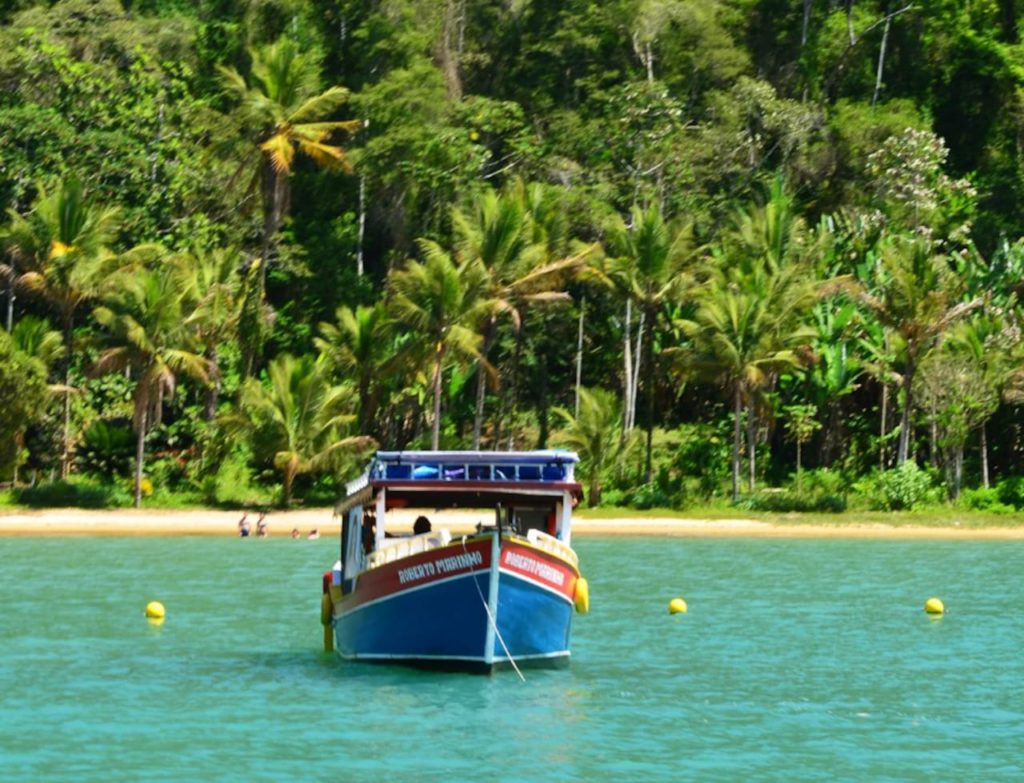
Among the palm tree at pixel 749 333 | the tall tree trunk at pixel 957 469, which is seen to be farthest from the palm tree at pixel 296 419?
the tall tree trunk at pixel 957 469

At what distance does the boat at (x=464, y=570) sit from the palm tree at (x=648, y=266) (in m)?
31.9

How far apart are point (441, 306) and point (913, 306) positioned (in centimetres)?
1420

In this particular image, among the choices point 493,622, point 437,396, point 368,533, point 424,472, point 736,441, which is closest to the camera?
point 493,622

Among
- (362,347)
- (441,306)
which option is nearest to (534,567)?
(441,306)

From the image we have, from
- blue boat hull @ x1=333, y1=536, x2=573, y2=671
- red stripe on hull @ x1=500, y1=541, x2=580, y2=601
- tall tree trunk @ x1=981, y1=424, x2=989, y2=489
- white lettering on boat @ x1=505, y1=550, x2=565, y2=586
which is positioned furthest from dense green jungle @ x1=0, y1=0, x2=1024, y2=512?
white lettering on boat @ x1=505, y1=550, x2=565, y2=586

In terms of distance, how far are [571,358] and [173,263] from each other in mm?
15021

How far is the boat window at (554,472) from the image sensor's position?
91.4 feet

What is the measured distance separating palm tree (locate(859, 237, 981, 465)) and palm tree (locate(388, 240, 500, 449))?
39.0ft

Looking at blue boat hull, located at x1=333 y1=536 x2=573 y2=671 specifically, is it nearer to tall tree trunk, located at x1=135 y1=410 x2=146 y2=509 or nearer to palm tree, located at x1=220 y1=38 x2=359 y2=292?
tall tree trunk, located at x1=135 y1=410 x2=146 y2=509

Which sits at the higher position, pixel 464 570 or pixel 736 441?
pixel 736 441

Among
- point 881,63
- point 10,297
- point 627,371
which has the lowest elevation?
point 627,371

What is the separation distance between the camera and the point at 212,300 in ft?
201

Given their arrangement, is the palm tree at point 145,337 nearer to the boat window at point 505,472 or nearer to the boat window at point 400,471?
the boat window at point 400,471

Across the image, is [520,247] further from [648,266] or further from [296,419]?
[296,419]
